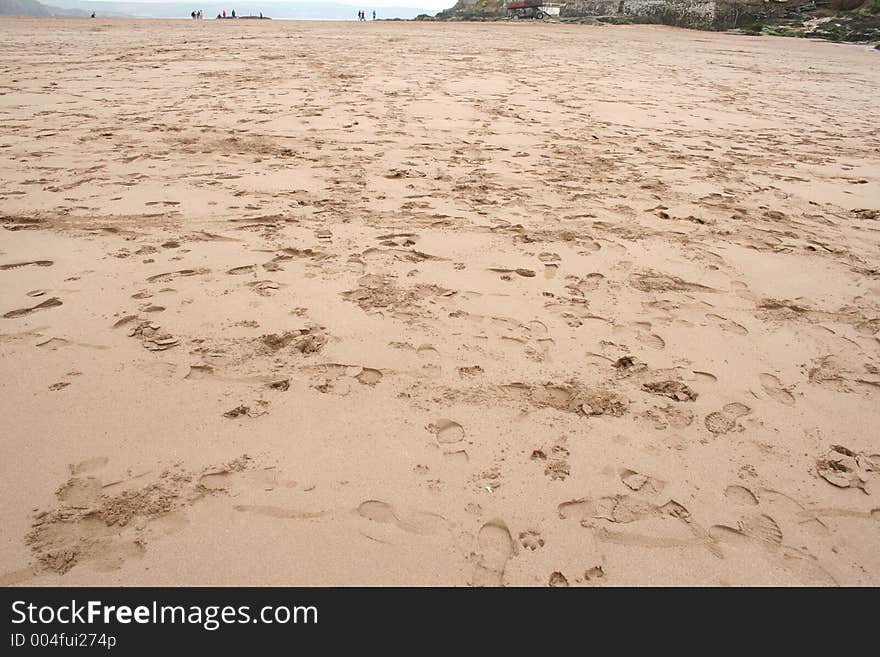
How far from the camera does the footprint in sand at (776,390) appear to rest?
7.00ft

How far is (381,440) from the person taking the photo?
1858mm

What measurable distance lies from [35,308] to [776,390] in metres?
3.57

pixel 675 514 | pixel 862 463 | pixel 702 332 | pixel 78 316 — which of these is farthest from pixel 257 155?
pixel 862 463

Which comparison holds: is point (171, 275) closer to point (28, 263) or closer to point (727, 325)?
point (28, 263)

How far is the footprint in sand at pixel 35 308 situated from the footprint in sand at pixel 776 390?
3444 mm

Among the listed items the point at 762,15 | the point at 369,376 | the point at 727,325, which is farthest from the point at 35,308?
the point at 762,15

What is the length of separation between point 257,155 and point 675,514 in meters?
4.45

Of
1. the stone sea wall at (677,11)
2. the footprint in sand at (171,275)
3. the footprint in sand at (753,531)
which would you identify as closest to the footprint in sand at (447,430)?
the footprint in sand at (753,531)

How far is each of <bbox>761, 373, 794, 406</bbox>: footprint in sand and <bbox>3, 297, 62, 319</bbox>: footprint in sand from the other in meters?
3.44

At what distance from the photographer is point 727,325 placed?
2.58 m

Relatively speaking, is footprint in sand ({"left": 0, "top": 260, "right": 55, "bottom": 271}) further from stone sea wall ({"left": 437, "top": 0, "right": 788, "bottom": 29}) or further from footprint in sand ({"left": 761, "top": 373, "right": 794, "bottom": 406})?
stone sea wall ({"left": 437, "top": 0, "right": 788, "bottom": 29})

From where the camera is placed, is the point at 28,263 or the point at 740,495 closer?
the point at 740,495
